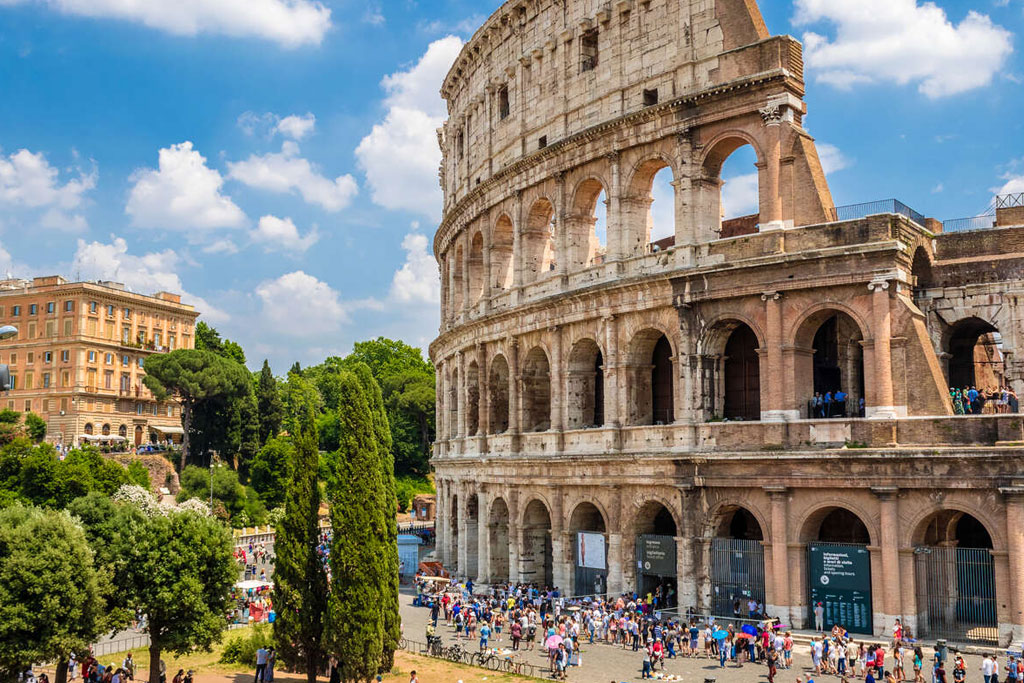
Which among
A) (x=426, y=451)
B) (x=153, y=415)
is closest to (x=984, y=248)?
(x=426, y=451)

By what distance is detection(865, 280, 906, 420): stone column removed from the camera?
25875 millimetres

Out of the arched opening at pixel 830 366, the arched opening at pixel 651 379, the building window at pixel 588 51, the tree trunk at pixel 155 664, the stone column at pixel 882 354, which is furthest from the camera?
the building window at pixel 588 51

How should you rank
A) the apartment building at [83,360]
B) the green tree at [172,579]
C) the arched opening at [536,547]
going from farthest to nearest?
the apartment building at [83,360] < the arched opening at [536,547] < the green tree at [172,579]

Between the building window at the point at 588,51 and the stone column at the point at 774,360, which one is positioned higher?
the building window at the point at 588,51

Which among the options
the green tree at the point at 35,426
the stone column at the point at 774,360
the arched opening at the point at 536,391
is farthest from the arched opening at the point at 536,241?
the green tree at the point at 35,426

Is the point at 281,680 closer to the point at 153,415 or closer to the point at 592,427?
the point at 592,427

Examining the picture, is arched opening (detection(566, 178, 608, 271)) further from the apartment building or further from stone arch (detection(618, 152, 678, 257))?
the apartment building

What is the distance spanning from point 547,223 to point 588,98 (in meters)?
5.21

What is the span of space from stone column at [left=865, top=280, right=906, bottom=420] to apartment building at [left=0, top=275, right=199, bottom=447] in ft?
225

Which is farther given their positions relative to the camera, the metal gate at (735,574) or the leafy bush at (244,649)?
the leafy bush at (244,649)

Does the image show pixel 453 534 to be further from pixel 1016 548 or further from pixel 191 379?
pixel 191 379

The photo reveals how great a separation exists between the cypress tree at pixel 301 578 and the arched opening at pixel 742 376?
513 inches

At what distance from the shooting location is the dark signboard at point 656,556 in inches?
1147

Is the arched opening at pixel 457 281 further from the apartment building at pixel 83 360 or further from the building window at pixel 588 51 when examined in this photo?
the apartment building at pixel 83 360
